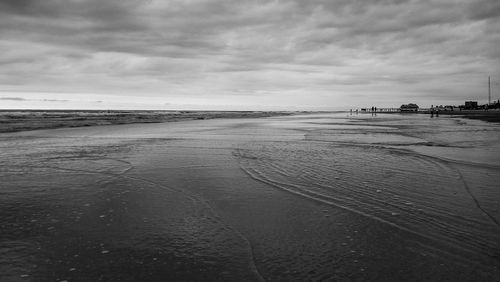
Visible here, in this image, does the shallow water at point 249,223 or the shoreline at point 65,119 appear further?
the shoreline at point 65,119

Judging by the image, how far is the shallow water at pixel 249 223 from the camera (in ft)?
14.2

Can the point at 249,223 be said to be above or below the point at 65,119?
below

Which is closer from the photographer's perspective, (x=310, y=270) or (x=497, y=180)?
(x=310, y=270)

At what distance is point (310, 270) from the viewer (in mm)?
4277

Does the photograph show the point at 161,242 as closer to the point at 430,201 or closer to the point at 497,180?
the point at 430,201

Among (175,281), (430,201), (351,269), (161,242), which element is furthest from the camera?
(430,201)

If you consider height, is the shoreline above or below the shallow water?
above

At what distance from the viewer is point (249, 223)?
19.7ft

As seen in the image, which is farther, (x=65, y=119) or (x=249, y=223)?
(x=65, y=119)

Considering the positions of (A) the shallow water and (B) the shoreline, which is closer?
(A) the shallow water

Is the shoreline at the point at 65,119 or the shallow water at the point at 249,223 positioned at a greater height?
the shoreline at the point at 65,119

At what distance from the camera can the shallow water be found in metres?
4.33

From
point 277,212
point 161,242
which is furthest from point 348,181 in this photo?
point 161,242

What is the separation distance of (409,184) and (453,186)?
3.22ft
